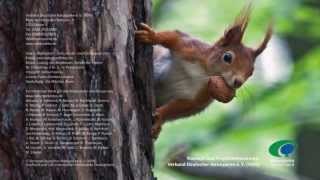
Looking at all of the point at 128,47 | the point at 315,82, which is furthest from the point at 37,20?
the point at 315,82

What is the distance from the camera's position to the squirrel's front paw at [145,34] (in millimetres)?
1197

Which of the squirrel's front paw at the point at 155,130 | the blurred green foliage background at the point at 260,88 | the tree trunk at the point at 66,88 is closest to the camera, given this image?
the tree trunk at the point at 66,88

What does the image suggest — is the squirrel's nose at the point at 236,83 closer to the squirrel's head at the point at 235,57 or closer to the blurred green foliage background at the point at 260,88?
the squirrel's head at the point at 235,57

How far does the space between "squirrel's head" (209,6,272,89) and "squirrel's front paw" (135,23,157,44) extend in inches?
5.5

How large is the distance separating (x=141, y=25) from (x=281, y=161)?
0.99 ft

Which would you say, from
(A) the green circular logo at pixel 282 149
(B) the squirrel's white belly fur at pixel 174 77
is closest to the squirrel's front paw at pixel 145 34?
(B) the squirrel's white belly fur at pixel 174 77

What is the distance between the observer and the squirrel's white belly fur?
1.33 meters

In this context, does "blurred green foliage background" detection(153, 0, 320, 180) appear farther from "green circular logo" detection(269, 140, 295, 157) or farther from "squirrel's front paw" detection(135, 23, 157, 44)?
"squirrel's front paw" detection(135, 23, 157, 44)

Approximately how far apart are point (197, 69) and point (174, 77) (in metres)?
0.04

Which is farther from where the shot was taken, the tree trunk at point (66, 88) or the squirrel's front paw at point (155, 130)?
the squirrel's front paw at point (155, 130)

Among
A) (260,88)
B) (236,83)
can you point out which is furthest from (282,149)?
(260,88)

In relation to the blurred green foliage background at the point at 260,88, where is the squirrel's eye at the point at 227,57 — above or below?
below

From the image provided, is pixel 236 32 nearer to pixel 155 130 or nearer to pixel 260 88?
pixel 155 130

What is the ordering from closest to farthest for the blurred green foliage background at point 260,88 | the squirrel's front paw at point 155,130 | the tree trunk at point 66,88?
1. the tree trunk at point 66,88
2. the squirrel's front paw at point 155,130
3. the blurred green foliage background at point 260,88
